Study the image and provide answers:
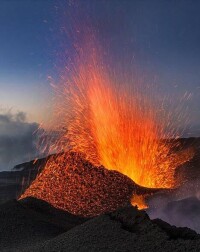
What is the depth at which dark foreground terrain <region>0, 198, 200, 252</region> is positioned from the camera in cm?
1079

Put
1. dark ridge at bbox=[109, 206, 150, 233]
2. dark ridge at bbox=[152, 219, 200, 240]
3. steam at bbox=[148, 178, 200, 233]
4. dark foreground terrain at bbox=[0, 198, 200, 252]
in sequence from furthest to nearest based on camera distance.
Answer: steam at bbox=[148, 178, 200, 233] → dark ridge at bbox=[109, 206, 150, 233] → dark ridge at bbox=[152, 219, 200, 240] → dark foreground terrain at bbox=[0, 198, 200, 252]

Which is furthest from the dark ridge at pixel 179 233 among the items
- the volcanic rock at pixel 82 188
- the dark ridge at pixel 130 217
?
the volcanic rock at pixel 82 188

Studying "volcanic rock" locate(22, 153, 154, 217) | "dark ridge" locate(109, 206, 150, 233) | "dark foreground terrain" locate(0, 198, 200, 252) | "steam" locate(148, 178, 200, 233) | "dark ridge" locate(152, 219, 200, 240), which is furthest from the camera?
"volcanic rock" locate(22, 153, 154, 217)

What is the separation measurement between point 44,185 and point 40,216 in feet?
12.7

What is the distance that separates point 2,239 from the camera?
14.6 metres

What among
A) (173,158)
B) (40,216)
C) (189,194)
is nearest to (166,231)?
(40,216)

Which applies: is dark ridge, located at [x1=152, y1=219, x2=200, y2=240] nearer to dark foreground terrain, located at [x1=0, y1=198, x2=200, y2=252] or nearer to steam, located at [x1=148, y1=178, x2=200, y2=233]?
dark foreground terrain, located at [x1=0, y1=198, x2=200, y2=252]

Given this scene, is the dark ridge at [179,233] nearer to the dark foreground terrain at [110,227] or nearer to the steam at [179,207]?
the dark foreground terrain at [110,227]

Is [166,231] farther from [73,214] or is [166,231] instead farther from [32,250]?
[73,214]

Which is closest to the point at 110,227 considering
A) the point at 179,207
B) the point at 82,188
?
the point at 179,207

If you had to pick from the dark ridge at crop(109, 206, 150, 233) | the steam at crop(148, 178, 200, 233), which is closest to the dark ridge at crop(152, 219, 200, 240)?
the dark ridge at crop(109, 206, 150, 233)

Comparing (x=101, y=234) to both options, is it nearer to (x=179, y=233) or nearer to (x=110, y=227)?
(x=110, y=227)

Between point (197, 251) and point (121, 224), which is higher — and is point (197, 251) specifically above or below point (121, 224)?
below

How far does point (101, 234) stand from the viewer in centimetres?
1188
